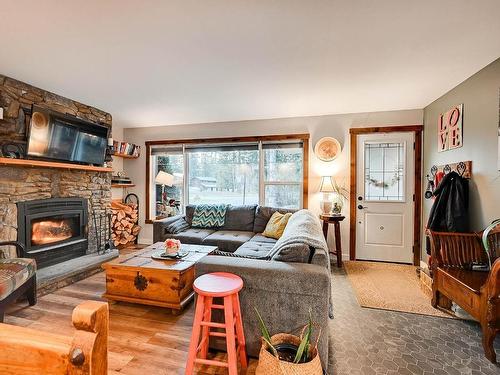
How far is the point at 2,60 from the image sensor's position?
236 cm

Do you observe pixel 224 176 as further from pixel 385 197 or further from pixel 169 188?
pixel 385 197

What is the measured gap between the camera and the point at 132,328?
6.75ft

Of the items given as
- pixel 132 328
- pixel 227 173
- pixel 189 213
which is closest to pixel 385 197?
pixel 227 173

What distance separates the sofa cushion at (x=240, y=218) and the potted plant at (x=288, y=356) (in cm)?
246

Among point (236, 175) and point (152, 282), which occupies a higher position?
point (236, 175)

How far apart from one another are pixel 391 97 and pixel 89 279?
Answer: 4.42 m

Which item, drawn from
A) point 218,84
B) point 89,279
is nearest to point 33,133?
point 89,279

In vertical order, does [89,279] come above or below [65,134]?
below

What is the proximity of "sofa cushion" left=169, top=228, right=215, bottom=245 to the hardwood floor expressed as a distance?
1121 millimetres

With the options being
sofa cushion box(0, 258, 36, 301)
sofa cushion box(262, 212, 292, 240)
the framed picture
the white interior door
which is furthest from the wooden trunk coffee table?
the framed picture

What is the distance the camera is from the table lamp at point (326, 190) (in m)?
3.75

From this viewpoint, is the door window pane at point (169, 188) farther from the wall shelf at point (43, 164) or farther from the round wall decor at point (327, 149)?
the round wall decor at point (327, 149)

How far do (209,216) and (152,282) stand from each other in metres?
1.80

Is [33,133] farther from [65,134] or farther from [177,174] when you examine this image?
[177,174]
